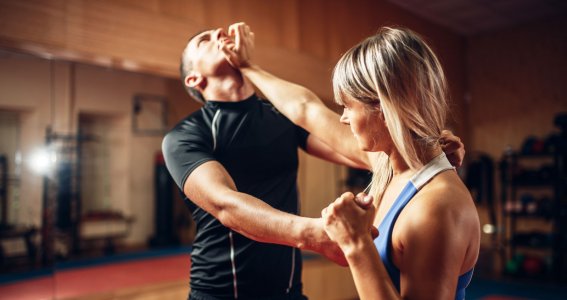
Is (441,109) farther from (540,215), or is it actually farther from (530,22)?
(530,22)

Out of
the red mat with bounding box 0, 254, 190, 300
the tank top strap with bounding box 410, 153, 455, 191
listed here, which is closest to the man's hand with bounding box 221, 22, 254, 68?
the tank top strap with bounding box 410, 153, 455, 191

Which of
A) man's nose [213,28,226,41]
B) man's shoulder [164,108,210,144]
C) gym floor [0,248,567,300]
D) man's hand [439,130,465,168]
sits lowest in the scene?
gym floor [0,248,567,300]

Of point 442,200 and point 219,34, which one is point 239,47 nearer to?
point 219,34

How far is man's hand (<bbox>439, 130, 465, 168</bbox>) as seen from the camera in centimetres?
127

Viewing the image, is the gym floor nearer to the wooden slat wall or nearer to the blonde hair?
the wooden slat wall

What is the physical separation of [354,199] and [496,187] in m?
6.95

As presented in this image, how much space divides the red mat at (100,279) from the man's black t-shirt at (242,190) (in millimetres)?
2512

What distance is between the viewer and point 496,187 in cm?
712

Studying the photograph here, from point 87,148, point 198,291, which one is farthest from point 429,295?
point 87,148

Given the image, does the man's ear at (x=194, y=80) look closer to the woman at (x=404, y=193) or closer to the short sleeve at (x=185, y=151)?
the short sleeve at (x=185, y=151)

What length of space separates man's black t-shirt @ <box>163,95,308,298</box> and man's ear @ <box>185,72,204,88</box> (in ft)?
0.30

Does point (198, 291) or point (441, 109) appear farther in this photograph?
point (198, 291)

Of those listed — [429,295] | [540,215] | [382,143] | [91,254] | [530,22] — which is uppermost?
[530,22]

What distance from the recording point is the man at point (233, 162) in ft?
5.06
